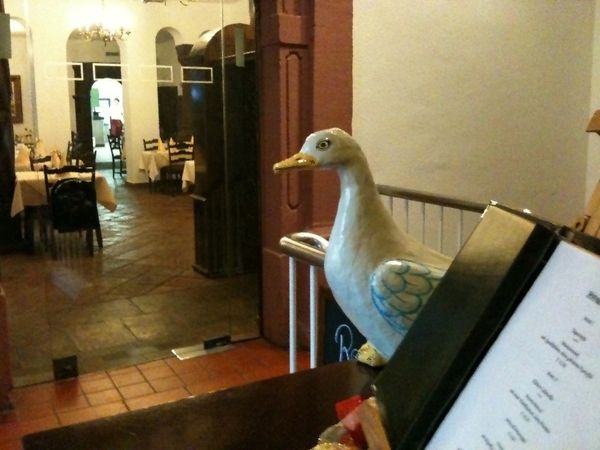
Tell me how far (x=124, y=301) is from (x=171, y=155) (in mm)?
1041

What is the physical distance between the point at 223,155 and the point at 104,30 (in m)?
0.96

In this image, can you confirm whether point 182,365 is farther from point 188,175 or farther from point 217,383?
point 188,175

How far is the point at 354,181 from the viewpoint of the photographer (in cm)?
98

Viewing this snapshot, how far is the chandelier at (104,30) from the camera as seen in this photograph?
3758 millimetres

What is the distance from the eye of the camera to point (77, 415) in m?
2.97

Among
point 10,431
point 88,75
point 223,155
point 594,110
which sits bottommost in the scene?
point 10,431

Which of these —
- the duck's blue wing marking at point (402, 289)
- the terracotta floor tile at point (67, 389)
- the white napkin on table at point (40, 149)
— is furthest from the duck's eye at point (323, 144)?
the white napkin on table at point (40, 149)

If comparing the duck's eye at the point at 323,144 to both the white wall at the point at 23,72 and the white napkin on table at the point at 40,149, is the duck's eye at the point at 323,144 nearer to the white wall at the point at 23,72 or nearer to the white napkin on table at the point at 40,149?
the white wall at the point at 23,72

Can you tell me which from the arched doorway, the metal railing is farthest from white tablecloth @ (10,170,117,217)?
the metal railing

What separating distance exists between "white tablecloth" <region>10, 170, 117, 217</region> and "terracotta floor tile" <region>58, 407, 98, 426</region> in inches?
56.5

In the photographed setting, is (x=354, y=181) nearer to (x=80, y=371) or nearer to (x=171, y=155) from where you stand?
(x=80, y=371)

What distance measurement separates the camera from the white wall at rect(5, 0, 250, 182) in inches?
142

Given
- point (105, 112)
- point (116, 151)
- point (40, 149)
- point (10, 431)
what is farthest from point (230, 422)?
point (116, 151)

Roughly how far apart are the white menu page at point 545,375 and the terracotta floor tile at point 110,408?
2.67 m
